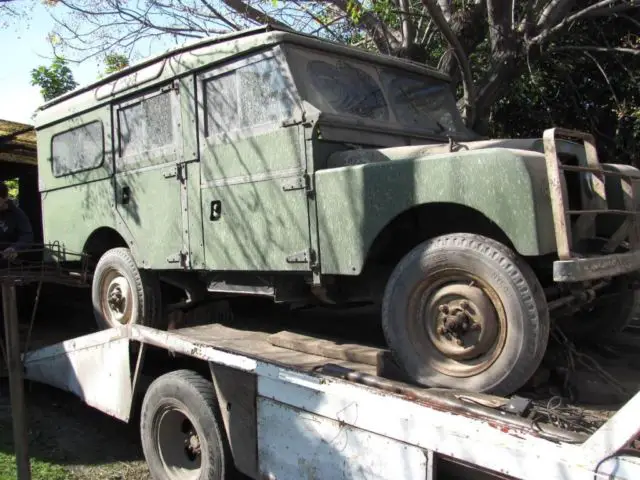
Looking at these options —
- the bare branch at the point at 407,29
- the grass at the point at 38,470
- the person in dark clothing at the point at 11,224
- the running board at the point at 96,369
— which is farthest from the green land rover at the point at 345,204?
the bare branch at the point at 407,29

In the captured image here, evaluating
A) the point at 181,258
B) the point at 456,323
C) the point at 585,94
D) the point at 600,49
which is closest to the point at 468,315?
the point at 456,323

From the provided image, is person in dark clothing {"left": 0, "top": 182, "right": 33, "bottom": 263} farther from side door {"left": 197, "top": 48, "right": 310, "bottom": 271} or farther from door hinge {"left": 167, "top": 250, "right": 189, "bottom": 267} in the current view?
side door {"left": 197, "top": 48, "right": 310, "bottom": 271}

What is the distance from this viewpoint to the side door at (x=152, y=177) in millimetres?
4449

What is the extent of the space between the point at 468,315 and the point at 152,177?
2.87 meters

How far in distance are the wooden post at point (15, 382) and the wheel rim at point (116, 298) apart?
1757mm

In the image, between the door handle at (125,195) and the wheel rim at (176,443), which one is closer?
the wheel rim at (176,443)

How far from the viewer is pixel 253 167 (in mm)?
3852

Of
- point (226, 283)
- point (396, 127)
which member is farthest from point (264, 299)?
point (396, 127)

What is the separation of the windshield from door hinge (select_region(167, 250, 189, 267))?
1527mm

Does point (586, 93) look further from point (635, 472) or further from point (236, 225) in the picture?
point (635, 472)

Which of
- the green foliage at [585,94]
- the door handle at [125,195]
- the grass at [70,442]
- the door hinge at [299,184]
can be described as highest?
the green foliage at [585,94]

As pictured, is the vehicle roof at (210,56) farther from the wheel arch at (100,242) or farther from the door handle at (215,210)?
the wheel arch at (100,242)

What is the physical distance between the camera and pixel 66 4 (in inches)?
305

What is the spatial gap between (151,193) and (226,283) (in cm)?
100
